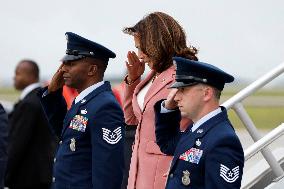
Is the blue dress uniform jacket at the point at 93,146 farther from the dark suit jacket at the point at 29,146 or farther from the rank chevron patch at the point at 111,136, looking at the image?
the dark suit jacket at the point at 29,146

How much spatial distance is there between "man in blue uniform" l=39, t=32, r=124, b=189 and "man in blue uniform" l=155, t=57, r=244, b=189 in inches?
21.1

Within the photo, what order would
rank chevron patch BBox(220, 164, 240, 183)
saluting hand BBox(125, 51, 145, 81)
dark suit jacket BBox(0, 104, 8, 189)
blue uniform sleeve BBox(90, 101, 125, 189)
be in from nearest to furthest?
rank chevron patch BBox(220, 164, 240, 183)
blue uniform sleeve BBox(90, 101, 125, 189)
saluting hand BBox(125, 51, 145, 81)
dark suit jacket BBox(0, 104, 8, 189)

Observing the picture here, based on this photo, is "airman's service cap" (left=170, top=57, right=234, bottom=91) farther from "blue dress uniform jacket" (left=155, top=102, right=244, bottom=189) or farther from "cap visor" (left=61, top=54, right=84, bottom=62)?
"cap visor" (left=61, top=54, right=84, bottom=62)

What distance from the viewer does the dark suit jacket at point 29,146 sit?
7145 millimetres

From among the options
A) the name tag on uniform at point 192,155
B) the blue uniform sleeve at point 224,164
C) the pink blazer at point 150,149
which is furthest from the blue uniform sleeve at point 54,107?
the blue uniform sleeve at point 224,164

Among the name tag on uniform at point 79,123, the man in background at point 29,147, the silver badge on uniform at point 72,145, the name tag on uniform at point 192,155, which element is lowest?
the man in background at point 29,147

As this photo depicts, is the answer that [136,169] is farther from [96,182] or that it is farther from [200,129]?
[200,129]

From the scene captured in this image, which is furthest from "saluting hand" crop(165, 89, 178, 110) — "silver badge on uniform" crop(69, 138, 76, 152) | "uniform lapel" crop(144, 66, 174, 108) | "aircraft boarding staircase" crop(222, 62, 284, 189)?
"aircraft boarding staircase" crop(222, 62, 284, 189)

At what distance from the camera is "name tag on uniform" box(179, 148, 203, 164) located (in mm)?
3799

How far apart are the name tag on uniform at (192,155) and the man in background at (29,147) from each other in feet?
11.2

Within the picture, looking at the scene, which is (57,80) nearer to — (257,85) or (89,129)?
(89,129)

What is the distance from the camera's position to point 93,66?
4633mm

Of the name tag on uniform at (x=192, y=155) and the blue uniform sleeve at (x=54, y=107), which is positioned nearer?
the name tag on uniform at (x=192, y=155)

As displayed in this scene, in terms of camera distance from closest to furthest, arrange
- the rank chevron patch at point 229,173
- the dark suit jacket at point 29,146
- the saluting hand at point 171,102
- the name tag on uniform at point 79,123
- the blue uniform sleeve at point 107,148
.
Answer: the rank chevron patch at point 229,173, the saluting hand at point 171,102, the blue uniform sleeve at point 107,148, the name tag on uniform at point 79,123, the dark suit jacket at point 29,146
